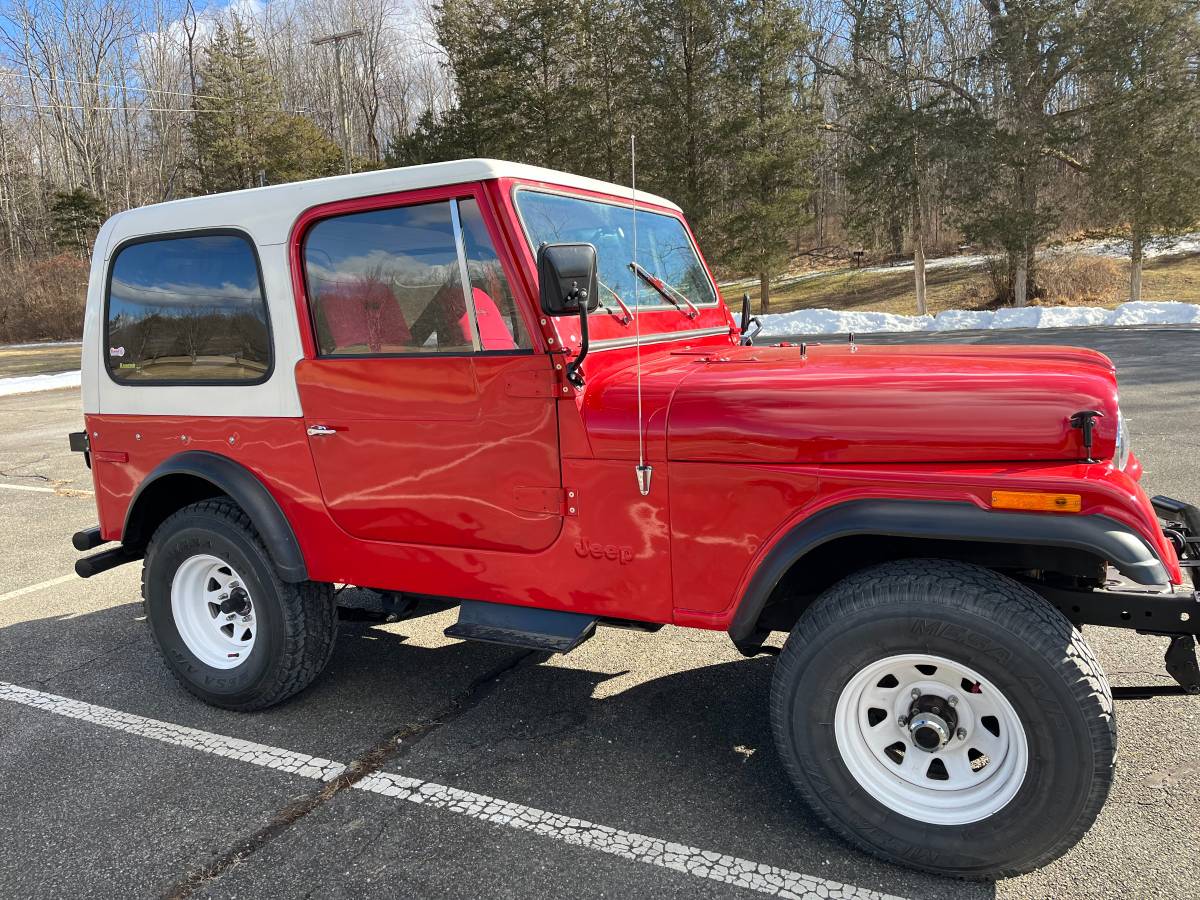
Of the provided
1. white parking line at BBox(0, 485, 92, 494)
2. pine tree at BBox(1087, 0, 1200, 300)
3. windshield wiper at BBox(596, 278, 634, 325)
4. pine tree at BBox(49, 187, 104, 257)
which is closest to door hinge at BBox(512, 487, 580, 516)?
windshield wiper at BBox(596, 278, 634, 325)

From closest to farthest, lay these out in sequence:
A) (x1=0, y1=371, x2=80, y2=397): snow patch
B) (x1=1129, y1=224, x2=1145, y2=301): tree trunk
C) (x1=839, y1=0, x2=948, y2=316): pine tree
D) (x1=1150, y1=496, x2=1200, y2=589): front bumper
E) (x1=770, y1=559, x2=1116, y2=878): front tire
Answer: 1. (x1=770, y1=559, x2=1116, y2=878): front tire
2. (x1=1150, y1=496, x2=1200, y2=589): front bumper
3. (x1=0, y1=371, x2=80, y2=397): snow patch
4. (x1=1129, y1=224, x2=1145, y2=301): tree trunk
5. (x1=839, y1=0, x2=948, y2=316): pine tree

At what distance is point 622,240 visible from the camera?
135 inches

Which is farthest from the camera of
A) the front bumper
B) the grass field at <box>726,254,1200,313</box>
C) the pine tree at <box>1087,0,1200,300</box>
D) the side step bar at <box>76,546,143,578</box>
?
the grass field at <box>726,254,1200,313</box>

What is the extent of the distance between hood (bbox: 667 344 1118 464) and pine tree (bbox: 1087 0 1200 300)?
75.4 ft

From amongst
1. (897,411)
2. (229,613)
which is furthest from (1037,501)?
(229,613)

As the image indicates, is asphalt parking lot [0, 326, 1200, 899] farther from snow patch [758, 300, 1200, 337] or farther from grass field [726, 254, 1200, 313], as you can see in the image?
grass field [726, 254, 1200, 313]

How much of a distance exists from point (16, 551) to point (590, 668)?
492 centimetres

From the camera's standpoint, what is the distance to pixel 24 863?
8.61 feet

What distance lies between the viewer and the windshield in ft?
9.70

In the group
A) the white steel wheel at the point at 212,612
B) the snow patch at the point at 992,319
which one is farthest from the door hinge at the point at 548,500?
the snow patch at the point at 992,319

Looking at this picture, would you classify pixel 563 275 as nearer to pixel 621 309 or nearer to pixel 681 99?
pixel 621 309

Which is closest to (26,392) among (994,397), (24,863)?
(24,863)

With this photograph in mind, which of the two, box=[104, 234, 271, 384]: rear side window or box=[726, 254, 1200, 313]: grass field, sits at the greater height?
box=[726, 254, 1200, 313]: grass field

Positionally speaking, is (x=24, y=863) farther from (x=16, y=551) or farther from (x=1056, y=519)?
(x=16, y=551)
